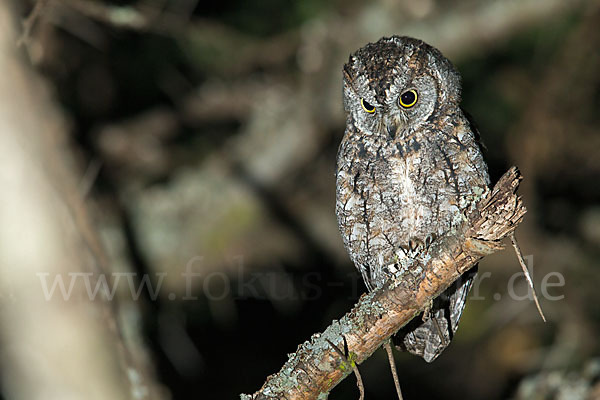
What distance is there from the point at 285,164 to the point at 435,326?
2.35m

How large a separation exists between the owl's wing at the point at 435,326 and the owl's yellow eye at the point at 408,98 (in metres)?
0.90

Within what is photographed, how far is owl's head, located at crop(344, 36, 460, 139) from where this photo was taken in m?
3.00

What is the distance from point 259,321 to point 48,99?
330cm

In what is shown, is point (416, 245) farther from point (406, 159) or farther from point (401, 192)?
point (406, 159)

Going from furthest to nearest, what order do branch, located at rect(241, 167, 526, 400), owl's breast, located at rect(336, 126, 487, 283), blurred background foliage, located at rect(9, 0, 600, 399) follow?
1. blurred background foliage, located at rect(9, 0, 600, 399)
2. owl's breast, located at rect(336, 126, 487, 283)
3. branch, located at rect(241, 167, 526, 400)

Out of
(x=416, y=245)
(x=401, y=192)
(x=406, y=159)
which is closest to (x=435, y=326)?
(x=416, y=245)

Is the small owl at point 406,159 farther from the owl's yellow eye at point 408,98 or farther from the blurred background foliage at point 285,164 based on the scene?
the blurred background foliage at point 285,164

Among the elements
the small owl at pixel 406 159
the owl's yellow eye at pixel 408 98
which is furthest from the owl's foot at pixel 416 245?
the owl's yellow eye at pixel 408 98

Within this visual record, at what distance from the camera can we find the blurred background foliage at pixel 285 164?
4.92 metres

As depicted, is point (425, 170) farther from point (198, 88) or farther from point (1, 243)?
point (198, 88)

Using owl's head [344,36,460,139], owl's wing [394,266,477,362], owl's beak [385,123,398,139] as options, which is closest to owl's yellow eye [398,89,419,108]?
owl's head [344,36,460,139]

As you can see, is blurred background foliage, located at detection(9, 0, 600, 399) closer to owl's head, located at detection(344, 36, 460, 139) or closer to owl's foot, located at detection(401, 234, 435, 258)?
owl's head, located at detection(344, 36, 460, 139)

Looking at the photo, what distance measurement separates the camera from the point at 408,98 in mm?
3041

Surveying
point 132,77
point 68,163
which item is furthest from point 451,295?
point 132,77
